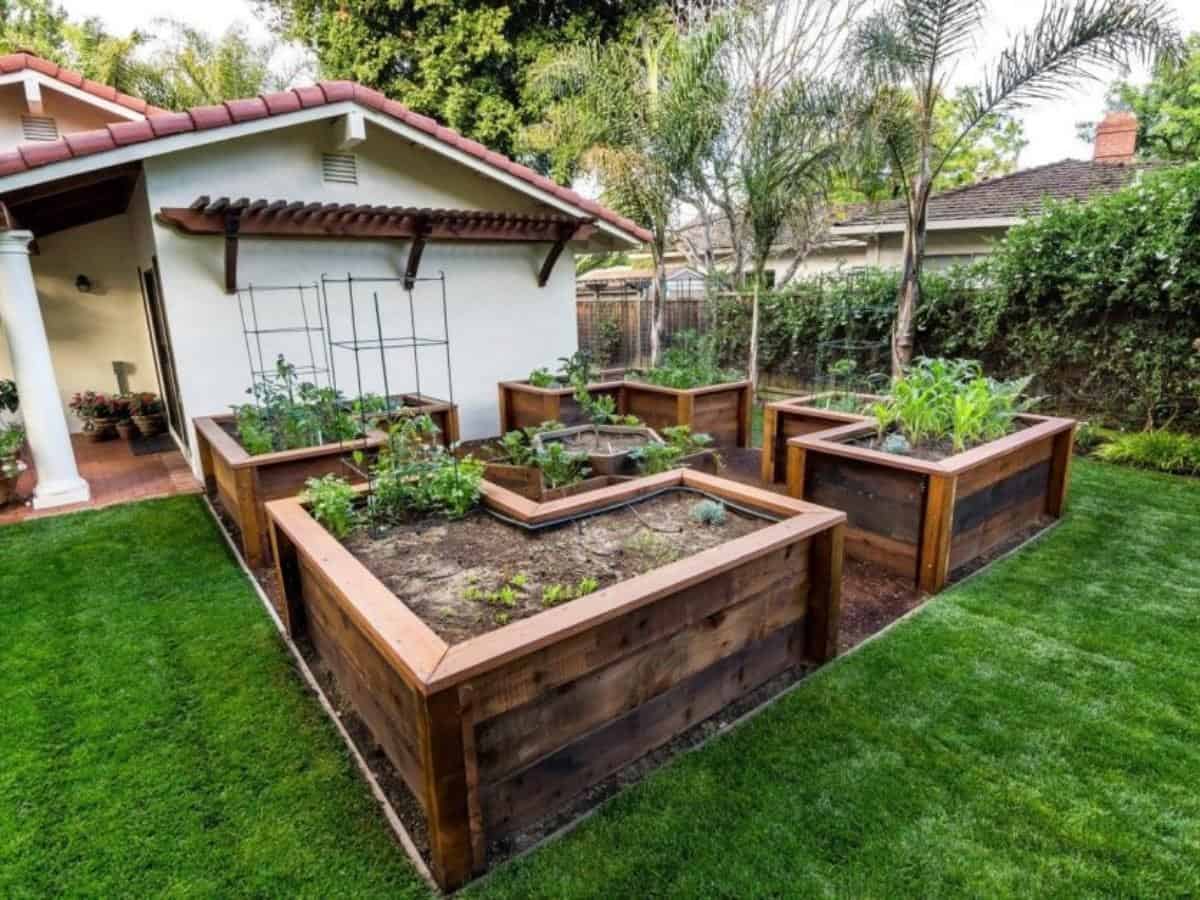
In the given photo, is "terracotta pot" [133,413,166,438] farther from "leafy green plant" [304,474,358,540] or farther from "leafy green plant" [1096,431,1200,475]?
"leafy green plant" [1096,431,1200,475]

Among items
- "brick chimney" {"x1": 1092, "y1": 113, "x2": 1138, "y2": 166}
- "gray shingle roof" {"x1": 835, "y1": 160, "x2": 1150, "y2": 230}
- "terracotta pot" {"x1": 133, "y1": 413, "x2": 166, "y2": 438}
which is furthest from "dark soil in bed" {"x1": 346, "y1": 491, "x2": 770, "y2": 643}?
"brick chimney" {"x1": 1092, "y1": 113, "x2": 1138, "y2": 166}

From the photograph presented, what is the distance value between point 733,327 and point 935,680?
7.84m

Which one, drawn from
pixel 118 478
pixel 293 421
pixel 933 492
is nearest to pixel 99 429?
pixel 118 478

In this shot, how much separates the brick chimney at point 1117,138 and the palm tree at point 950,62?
8.96 m

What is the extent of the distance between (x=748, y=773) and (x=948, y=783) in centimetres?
62

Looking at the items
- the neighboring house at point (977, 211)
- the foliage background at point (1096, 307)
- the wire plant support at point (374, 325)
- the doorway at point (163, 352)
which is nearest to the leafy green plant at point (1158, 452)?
the foliage background at point (1096, 307)

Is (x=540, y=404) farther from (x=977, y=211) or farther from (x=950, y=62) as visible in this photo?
(x=977, y=211)

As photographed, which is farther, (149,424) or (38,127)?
(38,127)

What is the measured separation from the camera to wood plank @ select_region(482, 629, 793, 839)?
1800 mm

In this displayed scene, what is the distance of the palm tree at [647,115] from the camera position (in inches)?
275

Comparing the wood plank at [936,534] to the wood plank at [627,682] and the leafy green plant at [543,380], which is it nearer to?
the wood plank at [627,682]

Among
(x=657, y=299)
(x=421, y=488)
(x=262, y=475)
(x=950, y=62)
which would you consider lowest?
(x=262, y=475)

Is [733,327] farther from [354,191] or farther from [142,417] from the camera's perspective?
[142,417]

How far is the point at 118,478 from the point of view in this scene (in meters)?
5.46
